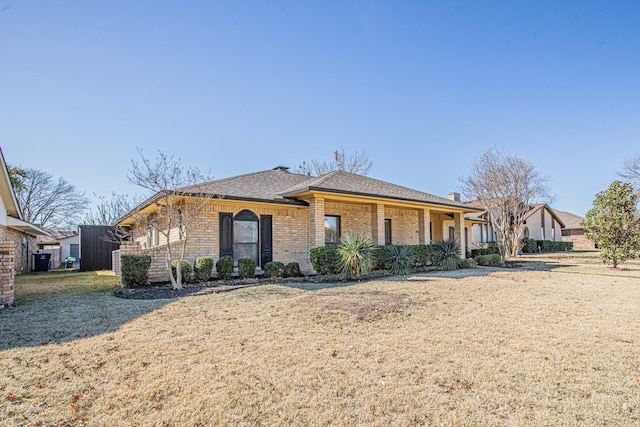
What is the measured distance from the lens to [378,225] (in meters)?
14.7

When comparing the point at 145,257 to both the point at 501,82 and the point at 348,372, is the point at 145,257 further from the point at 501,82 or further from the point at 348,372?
the point at 501,82

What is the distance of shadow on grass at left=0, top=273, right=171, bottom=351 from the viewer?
4.99m

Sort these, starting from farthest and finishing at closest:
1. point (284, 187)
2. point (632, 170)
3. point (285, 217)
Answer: point (632, 170) → point (284, 187) → point (285, 217)

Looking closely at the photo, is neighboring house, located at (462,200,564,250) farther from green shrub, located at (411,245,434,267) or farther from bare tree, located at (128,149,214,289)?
bare tree, located at (128,149,214,289)

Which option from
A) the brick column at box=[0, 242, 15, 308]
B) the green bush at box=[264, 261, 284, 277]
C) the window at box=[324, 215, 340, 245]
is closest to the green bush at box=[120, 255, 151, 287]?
the brick column at box=[0, 242, 15, 308]

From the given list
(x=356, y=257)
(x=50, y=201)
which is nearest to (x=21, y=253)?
(x=50, y=201)

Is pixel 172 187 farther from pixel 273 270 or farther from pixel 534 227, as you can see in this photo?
pixel 534 227

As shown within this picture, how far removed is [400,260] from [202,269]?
6.89 m

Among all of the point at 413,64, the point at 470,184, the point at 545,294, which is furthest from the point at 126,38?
the point at 470,184

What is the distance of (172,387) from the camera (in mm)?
3352

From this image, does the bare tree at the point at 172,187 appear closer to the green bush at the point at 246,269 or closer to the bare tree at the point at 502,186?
the green bush at the point at 246,269

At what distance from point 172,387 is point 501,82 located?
1458cm

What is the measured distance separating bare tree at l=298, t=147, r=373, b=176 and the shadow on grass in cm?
2466

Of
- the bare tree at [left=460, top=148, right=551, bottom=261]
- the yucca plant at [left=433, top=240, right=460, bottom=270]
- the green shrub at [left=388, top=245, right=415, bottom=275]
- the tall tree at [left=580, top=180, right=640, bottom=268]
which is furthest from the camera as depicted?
the bare tree at [left=460, top=148, right=551, bottom=261]
